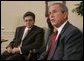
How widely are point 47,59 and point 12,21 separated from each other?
2913 mm

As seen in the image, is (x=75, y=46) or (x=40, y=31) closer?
(x=75, y=46)

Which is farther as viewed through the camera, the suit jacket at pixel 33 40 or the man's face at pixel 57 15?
the suit jacket at pixel 33 40

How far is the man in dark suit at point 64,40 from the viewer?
7.64 feet

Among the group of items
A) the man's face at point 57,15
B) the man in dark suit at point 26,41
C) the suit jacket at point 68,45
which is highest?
the man's face at point 57,15

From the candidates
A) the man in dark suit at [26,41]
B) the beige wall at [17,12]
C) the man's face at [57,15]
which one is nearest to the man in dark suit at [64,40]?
the man's face at [57,15]

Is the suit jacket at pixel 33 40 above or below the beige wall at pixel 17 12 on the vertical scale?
Result: below

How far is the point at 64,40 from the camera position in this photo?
8.10 feet

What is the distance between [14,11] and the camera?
5.46m

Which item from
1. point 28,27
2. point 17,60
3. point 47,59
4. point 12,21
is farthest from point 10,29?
point 47,59

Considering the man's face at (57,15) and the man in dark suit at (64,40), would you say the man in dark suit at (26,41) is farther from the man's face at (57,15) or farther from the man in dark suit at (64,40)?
the man's face at (57,15)

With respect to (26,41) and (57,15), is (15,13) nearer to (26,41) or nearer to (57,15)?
(26,41)

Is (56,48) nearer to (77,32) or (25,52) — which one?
(77,32)

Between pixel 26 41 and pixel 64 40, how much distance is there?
1528 mm

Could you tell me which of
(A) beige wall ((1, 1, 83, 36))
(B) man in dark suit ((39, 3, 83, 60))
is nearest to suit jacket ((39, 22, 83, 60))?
(B) man in dark suit ((39, 3, 83, 60))
